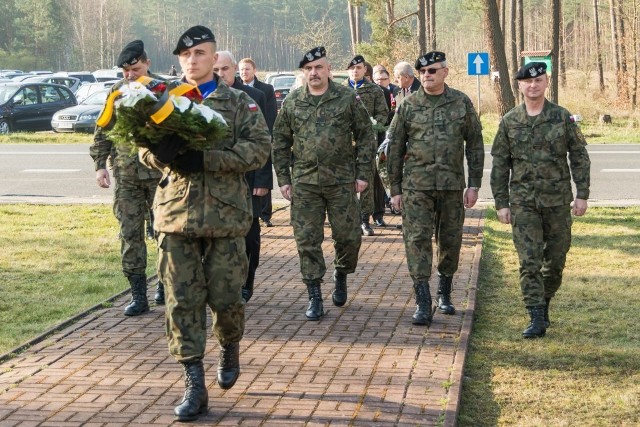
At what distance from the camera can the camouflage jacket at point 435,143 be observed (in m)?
8.57

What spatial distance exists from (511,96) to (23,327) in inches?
492

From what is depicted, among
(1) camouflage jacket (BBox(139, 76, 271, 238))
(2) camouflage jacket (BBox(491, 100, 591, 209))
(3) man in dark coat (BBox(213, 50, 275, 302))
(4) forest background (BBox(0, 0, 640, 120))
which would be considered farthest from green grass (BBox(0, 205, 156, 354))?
(4) forest background (BBox(0, 0, 640, 120))

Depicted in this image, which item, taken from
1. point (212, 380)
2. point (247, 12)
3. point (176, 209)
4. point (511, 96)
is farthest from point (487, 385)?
point (247, 12)

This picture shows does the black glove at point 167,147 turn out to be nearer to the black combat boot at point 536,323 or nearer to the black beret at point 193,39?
the black beret at point 193,39

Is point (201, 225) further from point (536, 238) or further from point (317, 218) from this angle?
point (536, 238)

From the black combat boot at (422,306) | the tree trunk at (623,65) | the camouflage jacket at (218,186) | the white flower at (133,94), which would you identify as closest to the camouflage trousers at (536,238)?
the black combat boot at (422,306)

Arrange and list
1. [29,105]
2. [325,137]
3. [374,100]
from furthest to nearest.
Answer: [29,105] < [374,100] < [325,137]

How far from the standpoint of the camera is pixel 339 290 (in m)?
9.20

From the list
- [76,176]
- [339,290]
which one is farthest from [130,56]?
[76,176]

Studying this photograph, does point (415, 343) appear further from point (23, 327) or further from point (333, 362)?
point (23, 327)

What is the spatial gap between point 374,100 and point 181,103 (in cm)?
769

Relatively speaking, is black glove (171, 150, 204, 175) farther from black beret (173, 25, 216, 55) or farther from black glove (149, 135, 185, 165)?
black beret (173, 25, 216, 55)

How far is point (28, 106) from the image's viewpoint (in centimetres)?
3403

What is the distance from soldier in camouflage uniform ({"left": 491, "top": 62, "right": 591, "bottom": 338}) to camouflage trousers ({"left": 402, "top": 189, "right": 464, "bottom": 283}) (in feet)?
1.63
